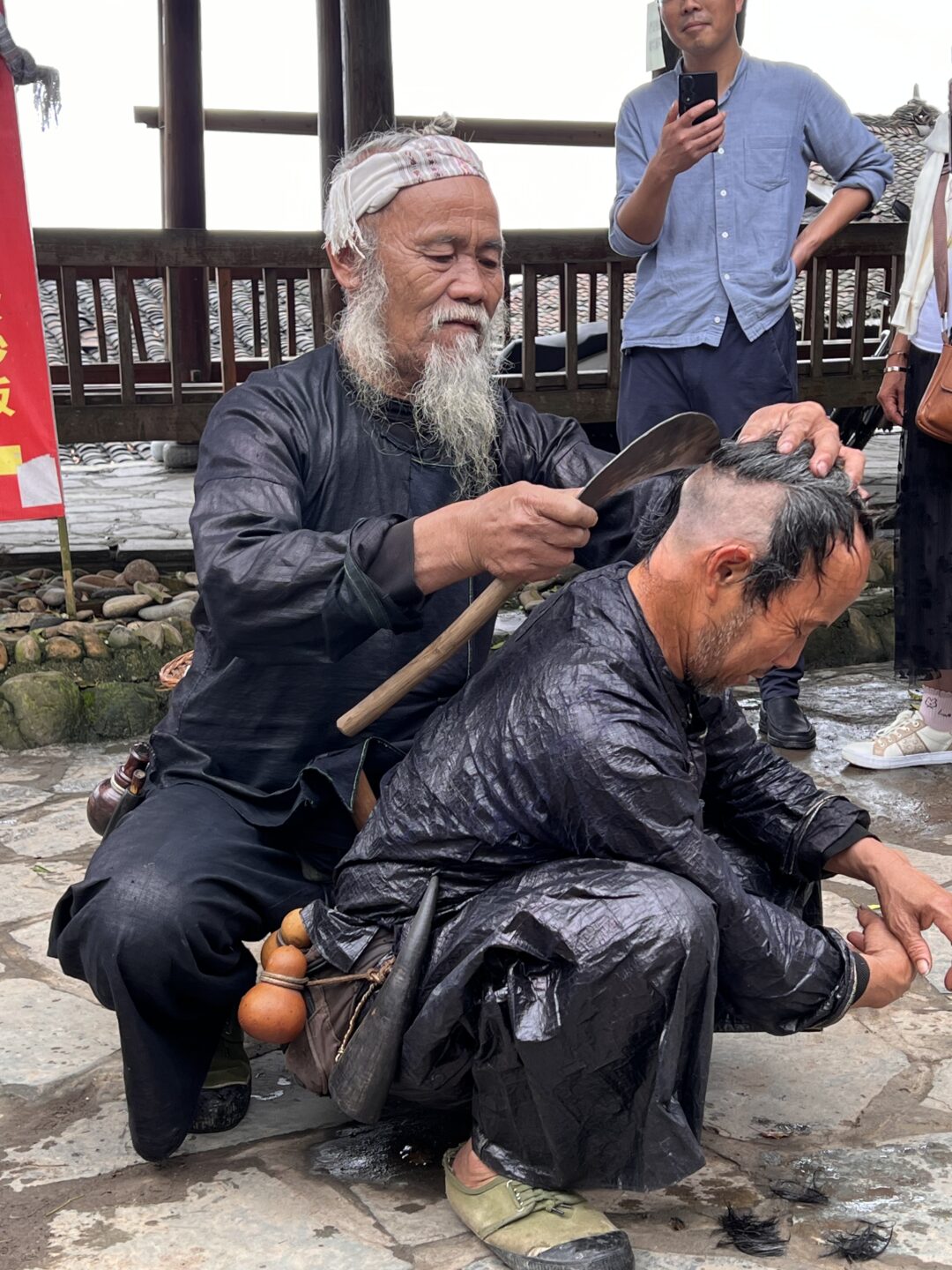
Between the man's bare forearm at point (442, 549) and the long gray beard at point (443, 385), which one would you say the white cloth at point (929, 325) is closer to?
the long gray beard at point (443, 385)

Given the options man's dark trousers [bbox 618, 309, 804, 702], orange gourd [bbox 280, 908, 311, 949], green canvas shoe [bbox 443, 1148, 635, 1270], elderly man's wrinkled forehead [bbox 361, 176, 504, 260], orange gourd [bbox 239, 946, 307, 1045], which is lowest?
green canvas shoe [bbox 443, 1148, 635, 1270]

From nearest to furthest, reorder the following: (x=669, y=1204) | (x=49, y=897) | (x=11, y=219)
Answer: (x=669, y=1204), (x=49, y=897), (x=11, y=219)

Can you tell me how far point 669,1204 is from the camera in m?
2.27

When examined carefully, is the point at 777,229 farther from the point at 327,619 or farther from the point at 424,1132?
the point at 424,1132

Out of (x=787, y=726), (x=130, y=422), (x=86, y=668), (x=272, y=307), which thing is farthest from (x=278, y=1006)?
(x=272, y=307)

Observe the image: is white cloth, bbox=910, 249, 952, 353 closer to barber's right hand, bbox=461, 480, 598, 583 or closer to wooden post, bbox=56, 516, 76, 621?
barber's right hand, bbox=461, 480, 598, 583

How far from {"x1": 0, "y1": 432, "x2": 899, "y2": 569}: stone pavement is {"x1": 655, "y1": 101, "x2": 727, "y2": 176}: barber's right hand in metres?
2.97

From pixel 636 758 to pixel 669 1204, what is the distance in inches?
29.3

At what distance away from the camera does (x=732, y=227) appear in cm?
441

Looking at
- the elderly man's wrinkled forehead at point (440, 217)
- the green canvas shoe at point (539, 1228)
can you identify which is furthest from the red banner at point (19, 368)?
the green canvas shoe at point (539, 1228)

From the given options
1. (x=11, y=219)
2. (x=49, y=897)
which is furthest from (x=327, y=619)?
(x=11, y=219)

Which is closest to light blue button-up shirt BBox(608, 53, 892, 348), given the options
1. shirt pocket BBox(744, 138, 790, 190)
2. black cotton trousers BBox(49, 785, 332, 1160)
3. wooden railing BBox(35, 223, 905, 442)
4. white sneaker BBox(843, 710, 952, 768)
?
shirt pocket BBox(744, 138, 790, 190)

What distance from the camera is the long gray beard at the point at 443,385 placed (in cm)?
272

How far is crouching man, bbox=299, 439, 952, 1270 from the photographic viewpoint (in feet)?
6.64
